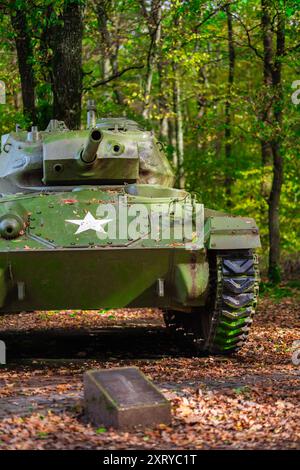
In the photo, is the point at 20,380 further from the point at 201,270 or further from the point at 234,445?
the point at 234,445

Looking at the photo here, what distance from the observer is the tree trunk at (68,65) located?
17188mm

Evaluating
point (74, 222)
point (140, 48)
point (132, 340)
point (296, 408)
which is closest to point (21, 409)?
point (296, 408)

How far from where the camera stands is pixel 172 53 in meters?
22.0

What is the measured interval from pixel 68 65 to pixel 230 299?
806 centimetres

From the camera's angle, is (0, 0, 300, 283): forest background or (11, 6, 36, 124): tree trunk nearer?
(0, 0, 300, 283): forest background

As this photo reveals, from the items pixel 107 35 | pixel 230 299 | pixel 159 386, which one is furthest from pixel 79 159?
pixel 107 35

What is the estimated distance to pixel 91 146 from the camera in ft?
36.2

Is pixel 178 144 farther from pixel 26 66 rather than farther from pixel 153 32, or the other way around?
pixel 26 66

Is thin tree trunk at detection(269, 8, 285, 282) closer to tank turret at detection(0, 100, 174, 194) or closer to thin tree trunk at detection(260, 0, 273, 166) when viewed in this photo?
thin tree trunk at detection(260, 0, 273, 166)

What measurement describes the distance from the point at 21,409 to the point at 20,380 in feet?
6.03

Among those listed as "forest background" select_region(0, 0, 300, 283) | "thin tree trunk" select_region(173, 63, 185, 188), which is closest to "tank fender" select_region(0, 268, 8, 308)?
"forest background" select_region(0, 0, 300, 283)

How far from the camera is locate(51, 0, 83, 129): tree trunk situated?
17.2 meters

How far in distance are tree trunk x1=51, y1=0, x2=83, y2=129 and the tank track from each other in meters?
7.00

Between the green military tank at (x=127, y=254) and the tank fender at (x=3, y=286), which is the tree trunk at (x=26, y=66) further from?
the tank fender at (x=3, y=286)
